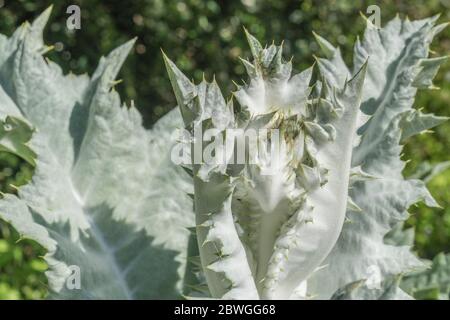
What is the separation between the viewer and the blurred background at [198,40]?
3.64 metres

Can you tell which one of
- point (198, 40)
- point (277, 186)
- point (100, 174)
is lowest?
point (198, 40)

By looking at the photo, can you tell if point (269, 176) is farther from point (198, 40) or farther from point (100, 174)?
point (198, 40)

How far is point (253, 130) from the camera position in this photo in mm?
1409

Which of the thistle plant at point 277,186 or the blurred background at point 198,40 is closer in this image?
the thistle plant at point 277,186

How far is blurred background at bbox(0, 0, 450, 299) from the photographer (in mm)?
3637

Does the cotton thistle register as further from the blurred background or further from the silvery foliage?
the blurred background

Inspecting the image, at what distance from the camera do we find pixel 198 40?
4133 mm

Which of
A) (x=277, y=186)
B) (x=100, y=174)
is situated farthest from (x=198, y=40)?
(x=277, y=186)

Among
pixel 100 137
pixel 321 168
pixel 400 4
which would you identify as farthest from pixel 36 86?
pixel 400 4

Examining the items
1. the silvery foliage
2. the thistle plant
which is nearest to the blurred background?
the silvery foliage

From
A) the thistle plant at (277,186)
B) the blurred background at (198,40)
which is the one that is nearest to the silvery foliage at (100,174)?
the thistle plant at (277,186)

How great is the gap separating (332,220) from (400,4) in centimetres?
364

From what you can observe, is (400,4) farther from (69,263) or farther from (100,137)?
(69,263)

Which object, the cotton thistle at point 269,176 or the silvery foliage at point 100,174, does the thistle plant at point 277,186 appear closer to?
the cotton thistle at point 269,176
